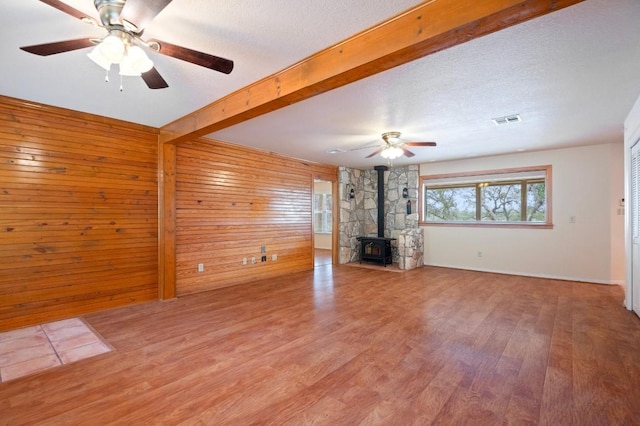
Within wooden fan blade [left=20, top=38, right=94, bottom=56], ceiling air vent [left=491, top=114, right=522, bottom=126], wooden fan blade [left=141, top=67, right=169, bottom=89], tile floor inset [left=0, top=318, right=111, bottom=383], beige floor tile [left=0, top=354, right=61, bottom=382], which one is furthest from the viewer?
ceiling air vent [left=491, top=114, right=522, bottom=126]

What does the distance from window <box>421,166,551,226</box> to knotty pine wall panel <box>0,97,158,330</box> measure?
19.4 feet

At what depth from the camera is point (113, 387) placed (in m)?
2.19

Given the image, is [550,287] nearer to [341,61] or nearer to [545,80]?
[545,80]

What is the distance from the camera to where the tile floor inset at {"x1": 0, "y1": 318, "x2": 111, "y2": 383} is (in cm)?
249

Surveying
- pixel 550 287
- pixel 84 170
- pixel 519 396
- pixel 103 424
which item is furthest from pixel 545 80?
pixel 84 170

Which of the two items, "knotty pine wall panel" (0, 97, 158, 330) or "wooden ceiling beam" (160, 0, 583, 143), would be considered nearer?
"wooden ceiling beam" (160, 0, 583, 143)

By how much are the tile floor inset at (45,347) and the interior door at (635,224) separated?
19.0 feet

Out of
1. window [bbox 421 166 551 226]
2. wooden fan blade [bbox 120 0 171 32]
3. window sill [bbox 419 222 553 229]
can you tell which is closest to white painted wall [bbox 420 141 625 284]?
window sill [bbox 419 222 553 229]

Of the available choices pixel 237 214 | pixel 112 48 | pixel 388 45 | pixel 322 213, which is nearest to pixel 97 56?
pixel 112 48

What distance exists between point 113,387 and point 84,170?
2763 millimetres

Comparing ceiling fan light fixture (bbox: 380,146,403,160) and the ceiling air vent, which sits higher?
the ceiling air vent

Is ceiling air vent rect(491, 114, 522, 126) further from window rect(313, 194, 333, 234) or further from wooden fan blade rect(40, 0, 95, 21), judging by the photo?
window rect(313, 194, 333, 234)

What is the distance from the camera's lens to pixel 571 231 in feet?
18.3

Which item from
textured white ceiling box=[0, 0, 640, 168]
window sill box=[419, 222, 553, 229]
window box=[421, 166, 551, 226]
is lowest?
window sill box=[419, 222, 553, 229]
